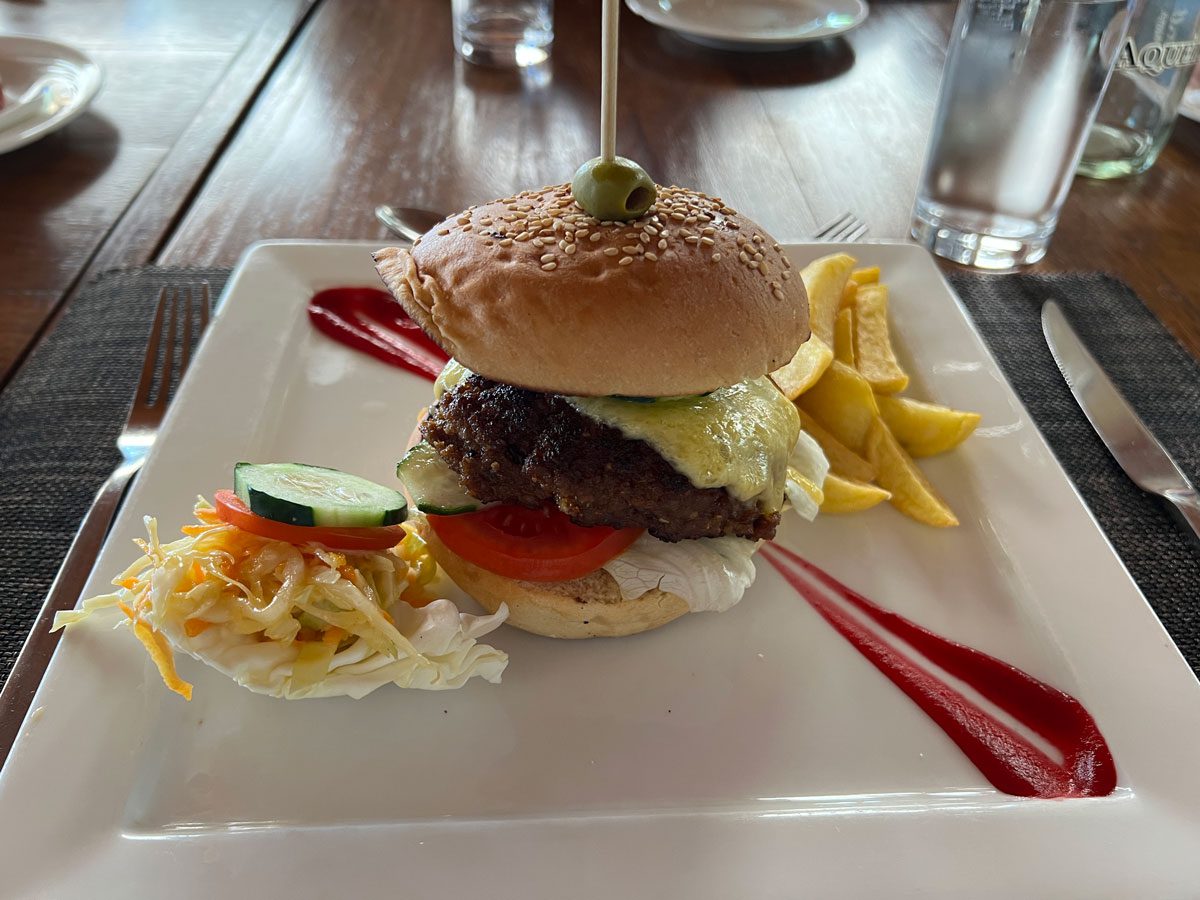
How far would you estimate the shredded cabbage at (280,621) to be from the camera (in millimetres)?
1669

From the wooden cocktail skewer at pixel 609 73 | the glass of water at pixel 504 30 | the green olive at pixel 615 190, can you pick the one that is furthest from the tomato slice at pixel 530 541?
the glass of water at pixel 504 30

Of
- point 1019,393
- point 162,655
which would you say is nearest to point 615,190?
point 162,655

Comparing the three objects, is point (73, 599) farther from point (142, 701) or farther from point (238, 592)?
point (238, 592)

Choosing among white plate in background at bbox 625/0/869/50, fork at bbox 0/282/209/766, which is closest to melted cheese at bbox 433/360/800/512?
fork at bbox 0/282/209/766

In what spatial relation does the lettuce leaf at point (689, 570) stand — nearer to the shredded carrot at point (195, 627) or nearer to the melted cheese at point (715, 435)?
the melted cheese at point (715, 435)

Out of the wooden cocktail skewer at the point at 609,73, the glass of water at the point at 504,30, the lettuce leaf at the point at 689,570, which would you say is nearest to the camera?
the wooden cocktail skewer at the point at 609,73

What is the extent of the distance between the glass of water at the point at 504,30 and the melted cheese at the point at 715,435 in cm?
351

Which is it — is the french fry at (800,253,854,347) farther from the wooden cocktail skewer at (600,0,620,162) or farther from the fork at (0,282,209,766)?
the fork at (0,282,209,766)

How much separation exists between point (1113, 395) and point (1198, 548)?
609mm

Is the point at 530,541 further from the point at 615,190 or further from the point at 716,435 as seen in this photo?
the point at 615,190

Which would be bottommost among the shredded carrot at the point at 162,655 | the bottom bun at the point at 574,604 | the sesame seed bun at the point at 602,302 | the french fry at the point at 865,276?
the bottom bun at the point at 574,604

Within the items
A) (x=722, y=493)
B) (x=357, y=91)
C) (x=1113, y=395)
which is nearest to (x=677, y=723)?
(x=722, y=493)

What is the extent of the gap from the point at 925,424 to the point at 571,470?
112cm

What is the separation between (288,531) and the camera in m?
1.77
